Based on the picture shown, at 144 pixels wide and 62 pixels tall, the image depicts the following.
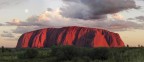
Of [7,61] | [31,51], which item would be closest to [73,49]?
[7,61]

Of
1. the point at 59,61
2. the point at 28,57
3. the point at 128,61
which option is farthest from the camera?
the point at 28,57

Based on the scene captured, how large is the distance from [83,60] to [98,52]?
26.6ft

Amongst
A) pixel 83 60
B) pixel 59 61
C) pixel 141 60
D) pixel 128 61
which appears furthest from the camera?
pixel 59 61

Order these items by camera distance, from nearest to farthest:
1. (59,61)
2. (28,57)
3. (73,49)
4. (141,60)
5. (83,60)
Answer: (141,60), (83,60), (59,61), (73,49), (28,57)

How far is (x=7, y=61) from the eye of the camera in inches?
1907

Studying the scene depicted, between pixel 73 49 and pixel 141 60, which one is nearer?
pixel 141 60

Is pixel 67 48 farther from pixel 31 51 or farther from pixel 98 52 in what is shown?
pixel 31 51

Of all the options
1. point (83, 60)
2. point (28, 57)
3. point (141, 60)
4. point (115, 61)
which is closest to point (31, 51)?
point (28, 57)

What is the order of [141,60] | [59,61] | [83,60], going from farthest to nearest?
[59,61]
[83,60]
[141,60]

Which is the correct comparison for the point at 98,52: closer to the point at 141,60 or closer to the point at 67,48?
the point at 67,48

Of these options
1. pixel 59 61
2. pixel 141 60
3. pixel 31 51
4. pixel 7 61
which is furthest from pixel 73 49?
pixel 141 60

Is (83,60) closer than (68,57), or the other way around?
(83,60)

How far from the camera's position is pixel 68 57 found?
150 feet

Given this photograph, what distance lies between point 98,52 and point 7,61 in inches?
539
